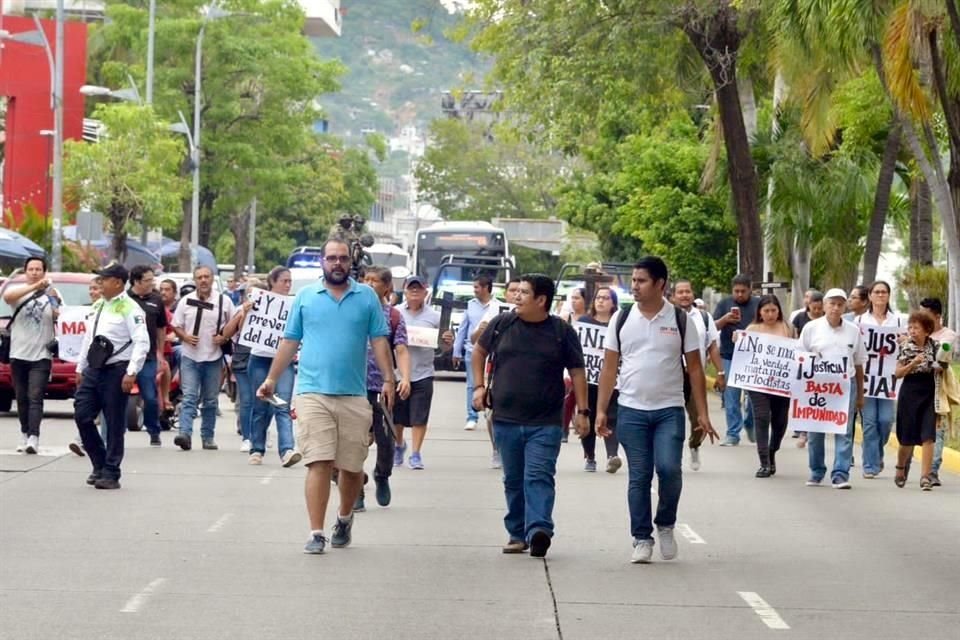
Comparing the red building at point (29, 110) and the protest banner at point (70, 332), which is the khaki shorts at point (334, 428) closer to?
the protest banner at point (70, 332)

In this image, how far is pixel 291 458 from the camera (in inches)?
659

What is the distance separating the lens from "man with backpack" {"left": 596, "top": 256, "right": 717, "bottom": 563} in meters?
11.5

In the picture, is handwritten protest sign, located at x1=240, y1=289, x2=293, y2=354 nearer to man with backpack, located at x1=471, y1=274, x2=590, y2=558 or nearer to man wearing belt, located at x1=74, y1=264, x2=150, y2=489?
man wearing belt, located at x1=74, y1=264, x2=150, y2=489

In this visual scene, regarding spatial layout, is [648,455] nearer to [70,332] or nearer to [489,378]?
[489,378]

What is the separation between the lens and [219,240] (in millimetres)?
95562

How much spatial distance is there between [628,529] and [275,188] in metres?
50.5

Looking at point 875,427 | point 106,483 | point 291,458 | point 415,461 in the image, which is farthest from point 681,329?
point 875,427

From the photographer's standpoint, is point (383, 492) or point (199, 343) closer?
point (383, 492)

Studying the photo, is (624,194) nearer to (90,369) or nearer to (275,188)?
(275,188)

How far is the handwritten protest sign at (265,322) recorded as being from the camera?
58.6 ft

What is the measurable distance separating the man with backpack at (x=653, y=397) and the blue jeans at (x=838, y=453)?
536cm

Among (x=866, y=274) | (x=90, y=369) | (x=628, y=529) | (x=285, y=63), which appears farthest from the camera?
(x=285, y=63)

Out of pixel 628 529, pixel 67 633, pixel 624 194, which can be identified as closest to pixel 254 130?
pixel 624 194

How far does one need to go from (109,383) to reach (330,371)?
155 inches
